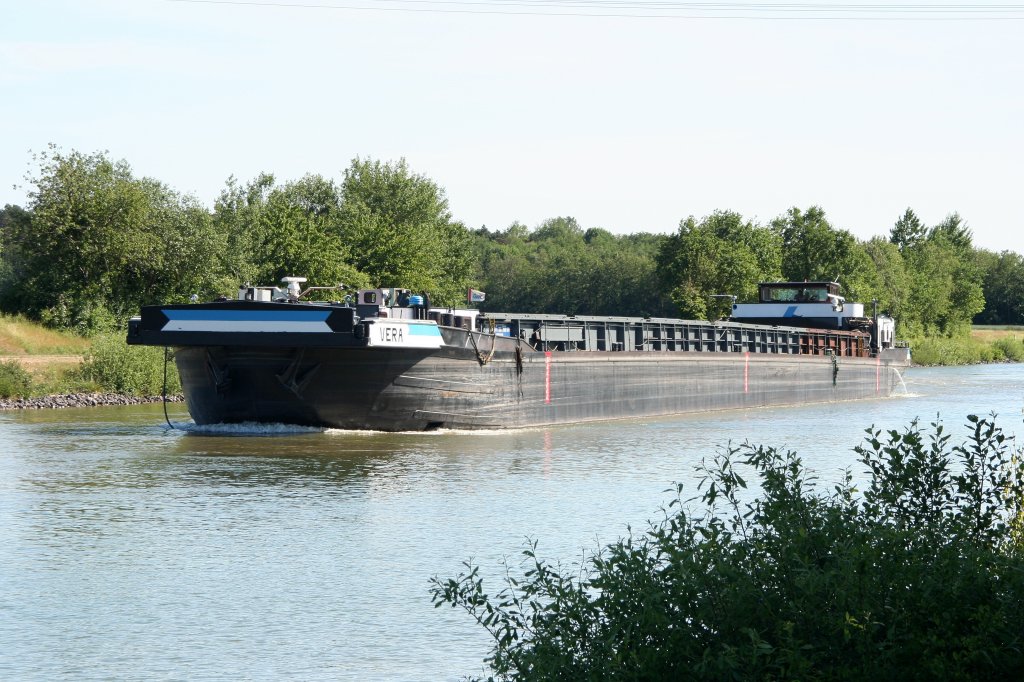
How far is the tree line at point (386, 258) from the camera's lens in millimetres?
45469

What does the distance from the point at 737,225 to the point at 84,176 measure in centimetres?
5116

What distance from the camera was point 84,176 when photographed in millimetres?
45812

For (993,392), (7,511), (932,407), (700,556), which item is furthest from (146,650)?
(993,392)

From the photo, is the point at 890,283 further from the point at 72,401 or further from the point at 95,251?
the point at 72,401

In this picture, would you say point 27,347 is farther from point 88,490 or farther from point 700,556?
point 700,556

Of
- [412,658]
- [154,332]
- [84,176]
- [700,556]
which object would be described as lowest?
[412,658]

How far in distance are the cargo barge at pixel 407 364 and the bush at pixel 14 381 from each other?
12203 millimetres

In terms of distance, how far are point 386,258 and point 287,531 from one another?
4915 centimetres

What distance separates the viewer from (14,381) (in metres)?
34.6

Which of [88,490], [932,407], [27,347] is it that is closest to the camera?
[88,490]

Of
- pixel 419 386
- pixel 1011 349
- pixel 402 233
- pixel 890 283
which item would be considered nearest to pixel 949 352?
pixel 1011 349

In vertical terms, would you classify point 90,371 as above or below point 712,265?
below

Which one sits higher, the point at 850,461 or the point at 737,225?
the point at 737,225

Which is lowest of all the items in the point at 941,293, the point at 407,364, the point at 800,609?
the point at 800,609
